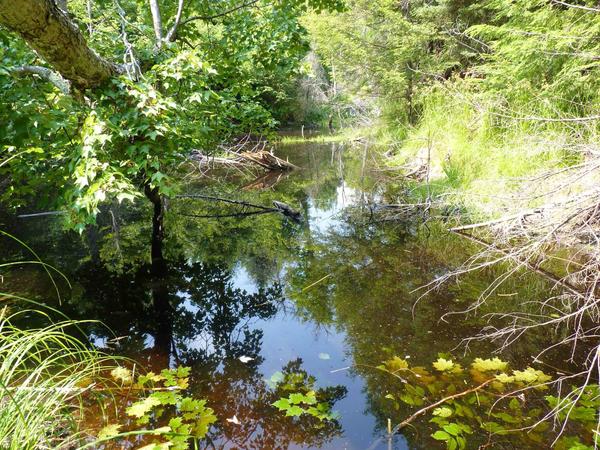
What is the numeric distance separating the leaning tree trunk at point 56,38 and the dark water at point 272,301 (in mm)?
2033

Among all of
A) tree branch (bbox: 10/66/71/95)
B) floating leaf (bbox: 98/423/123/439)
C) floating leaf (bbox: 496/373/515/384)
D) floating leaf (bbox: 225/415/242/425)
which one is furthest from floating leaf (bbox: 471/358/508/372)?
tree branch (bbox: 10/66/71/95)

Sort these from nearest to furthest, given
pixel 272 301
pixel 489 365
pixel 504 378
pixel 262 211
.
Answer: pixel 504 378
pixel 489 365
pixel 272 301
pixel 262 211

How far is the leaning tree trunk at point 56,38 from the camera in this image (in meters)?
2.32

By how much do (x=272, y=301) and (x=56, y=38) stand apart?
3.22 metres

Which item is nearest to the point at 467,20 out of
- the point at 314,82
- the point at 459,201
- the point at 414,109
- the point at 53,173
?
the point at 414,109

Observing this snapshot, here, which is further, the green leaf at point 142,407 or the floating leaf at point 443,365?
the floating leaf at point 443,365

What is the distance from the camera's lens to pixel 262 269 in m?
5.47

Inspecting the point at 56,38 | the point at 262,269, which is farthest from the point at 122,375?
the point at 262,269

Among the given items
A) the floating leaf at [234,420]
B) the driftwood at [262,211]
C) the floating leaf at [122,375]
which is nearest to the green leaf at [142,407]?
the floating leaf at [122,375]

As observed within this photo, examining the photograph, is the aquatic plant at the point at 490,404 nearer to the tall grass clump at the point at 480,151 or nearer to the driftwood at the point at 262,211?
the tall grass clump at the point at 480,151

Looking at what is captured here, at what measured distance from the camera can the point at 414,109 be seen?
44.4 feet

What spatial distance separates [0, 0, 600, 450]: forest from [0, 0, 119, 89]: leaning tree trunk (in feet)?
0.05

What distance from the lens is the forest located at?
2.49m

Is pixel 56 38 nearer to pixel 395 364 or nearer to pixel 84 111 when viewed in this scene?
pixel 84 111
